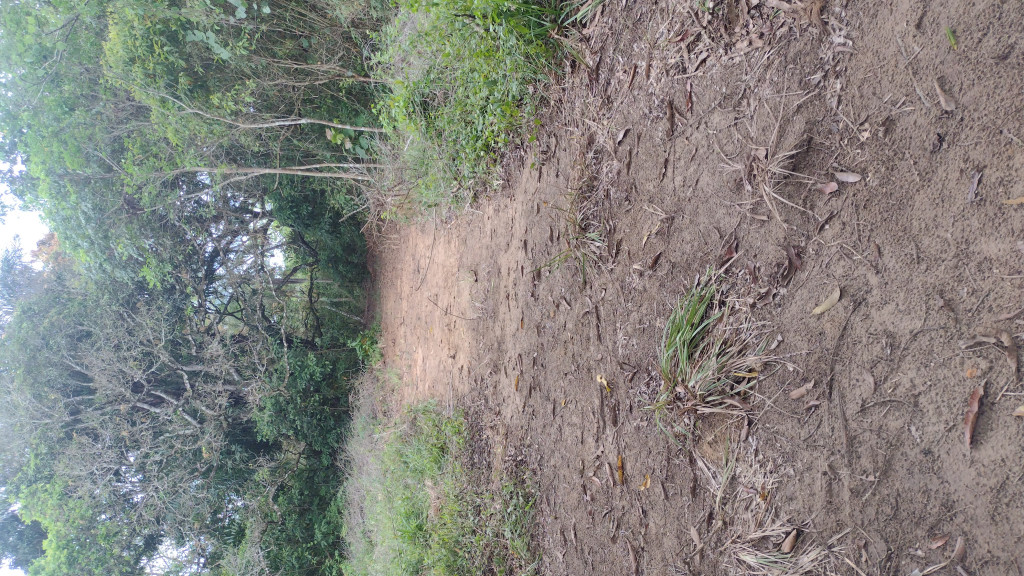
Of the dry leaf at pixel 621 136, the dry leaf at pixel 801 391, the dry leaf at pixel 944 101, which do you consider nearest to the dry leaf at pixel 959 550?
the dry leaf at pixel 801 391

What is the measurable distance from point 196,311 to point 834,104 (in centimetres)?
905

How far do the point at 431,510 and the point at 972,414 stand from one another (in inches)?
160

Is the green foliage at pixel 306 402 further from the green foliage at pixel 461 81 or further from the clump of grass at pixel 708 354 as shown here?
the clump of grass at pixel 708 354

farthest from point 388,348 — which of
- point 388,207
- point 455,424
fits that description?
point 455,424

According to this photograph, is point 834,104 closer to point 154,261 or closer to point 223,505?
point 154,261

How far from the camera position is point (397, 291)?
746cm

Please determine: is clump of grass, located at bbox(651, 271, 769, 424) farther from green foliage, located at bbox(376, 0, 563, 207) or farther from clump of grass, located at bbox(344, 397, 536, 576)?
green foliage, located at bbox(376, 0, 563, 207)

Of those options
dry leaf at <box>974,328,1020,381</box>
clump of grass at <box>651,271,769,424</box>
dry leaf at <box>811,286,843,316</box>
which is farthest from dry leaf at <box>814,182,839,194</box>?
dry leaf at <box>974,328,1020,381</box>

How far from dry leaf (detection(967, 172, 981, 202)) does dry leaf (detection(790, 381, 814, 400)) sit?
0.77 meters

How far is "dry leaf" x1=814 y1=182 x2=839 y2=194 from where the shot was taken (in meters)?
1.88

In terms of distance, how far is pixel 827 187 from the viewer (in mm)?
1908

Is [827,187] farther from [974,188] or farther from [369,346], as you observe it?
[369,346]

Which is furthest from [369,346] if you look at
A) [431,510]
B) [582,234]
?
[582,234]

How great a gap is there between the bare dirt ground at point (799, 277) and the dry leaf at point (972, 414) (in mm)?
14
